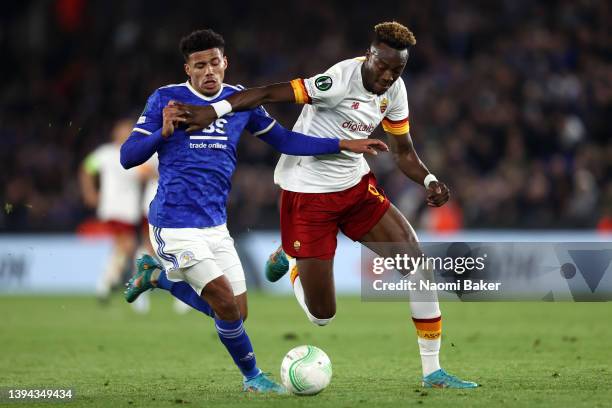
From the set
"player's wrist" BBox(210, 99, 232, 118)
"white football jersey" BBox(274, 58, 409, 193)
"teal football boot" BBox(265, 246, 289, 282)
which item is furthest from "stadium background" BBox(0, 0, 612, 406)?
"player's wrist" BBox(210, 99, 232, 118)

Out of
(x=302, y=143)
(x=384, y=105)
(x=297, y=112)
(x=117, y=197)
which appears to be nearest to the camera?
(x=302, y=143)

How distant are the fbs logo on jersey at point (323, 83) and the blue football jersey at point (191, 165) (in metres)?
0.55

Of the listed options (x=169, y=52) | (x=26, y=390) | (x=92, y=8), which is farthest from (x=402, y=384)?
(x=92, y=8)

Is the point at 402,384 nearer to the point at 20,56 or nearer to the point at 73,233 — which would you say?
the point at 73,233

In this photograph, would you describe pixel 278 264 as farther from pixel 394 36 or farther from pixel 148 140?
pixel 394 36

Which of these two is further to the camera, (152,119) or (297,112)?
(297,112)

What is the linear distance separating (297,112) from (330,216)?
12.4 m

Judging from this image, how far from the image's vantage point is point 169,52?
22.3 meters

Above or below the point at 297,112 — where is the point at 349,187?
above

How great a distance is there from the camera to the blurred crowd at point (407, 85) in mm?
17609

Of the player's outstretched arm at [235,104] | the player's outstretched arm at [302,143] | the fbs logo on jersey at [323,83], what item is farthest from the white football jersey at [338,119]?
the player's outstretched arm at [302,143]

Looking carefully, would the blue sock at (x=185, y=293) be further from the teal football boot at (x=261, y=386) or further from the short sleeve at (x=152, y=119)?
the short sleeve at (x=152, y=119)

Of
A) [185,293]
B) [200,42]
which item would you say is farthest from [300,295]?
[200,42]

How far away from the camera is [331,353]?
976cm
